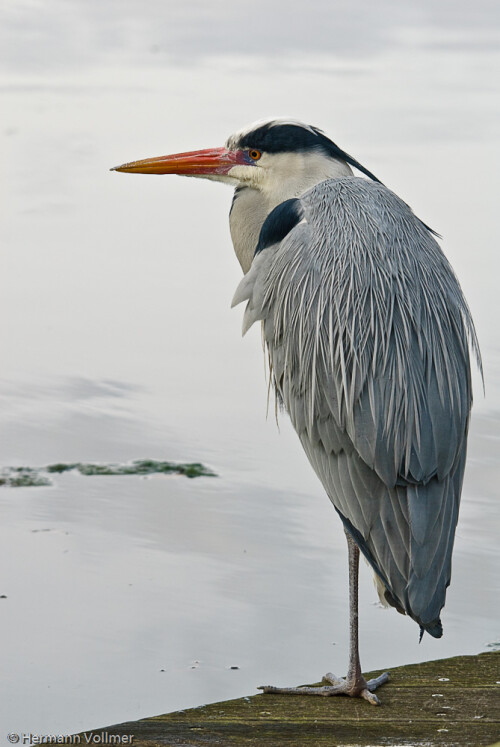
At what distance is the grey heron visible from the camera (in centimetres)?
299

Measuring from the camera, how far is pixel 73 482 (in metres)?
6.13

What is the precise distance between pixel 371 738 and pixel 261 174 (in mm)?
1950

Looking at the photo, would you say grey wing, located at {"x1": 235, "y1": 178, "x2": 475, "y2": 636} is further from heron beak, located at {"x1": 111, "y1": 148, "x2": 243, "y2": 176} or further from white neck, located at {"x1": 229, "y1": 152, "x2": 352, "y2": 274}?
heron beak, located at {"x1": 111, "y1": 148, "x2": 243, "y2": 176}

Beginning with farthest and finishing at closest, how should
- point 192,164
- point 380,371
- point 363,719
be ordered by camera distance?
point 192,164, point 380,371, point 363,719

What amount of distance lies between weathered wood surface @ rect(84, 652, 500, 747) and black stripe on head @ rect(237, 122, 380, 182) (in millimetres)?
1582

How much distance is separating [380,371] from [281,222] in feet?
2.00

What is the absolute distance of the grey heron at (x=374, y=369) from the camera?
9.81 ft

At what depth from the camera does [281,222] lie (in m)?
3.48

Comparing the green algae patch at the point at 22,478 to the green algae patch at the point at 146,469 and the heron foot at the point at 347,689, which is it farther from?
the heron foot at the point at 347,689

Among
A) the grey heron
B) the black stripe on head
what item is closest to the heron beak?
the black stripe on head

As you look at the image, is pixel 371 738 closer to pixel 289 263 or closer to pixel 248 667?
pixel 289 263

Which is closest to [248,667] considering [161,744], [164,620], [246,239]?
[164,620]

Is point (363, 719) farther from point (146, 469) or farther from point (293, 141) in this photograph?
point (146, 469)


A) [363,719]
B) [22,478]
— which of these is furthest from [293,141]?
[22,478]
